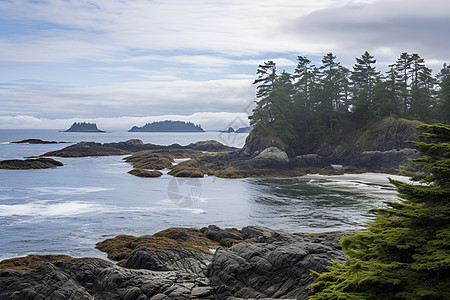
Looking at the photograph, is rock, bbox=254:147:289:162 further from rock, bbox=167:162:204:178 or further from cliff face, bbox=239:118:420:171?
rock, bbox=167:162:204:178

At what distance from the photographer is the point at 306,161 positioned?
64.3 meters

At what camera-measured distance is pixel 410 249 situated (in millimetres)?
8984

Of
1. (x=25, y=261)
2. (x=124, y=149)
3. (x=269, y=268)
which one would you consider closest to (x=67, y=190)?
(x=25, y=261)

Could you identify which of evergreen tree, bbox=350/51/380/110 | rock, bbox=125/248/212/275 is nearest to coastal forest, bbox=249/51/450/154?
evergreen tree, bbox=350/51/380/110

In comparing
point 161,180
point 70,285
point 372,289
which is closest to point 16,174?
point 161,180

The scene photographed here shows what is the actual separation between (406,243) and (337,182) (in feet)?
140

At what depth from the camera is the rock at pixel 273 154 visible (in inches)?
2591

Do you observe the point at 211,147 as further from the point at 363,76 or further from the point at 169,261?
the point at 169,261

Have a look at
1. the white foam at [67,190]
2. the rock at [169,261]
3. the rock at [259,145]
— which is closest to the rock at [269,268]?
the rock at [169,261]

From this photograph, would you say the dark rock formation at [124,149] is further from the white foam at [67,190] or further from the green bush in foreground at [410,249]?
the green bush in foreground at [410,249]

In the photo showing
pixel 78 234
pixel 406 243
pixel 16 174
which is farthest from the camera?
pixel 16 174

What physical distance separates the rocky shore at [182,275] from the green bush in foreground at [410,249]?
152 inches

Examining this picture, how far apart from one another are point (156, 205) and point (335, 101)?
5609cm

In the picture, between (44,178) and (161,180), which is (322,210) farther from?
(44,178)
